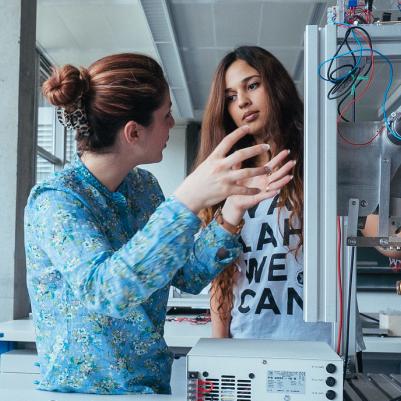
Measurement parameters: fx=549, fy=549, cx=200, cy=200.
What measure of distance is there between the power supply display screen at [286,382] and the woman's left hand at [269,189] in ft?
0.98

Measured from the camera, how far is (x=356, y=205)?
3.00 ft

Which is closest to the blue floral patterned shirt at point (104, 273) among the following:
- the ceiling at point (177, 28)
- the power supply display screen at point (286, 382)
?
the power supply display screen at point (286, 382)

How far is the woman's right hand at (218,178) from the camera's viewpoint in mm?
816

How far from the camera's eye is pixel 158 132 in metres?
1.14

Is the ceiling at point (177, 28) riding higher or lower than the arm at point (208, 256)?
higher

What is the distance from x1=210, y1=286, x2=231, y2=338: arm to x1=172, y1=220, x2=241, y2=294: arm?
0.67 feet

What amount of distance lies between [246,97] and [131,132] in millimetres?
454

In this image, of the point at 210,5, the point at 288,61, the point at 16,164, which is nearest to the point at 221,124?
the point at 16,164

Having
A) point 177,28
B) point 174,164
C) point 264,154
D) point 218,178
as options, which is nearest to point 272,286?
point 264,154

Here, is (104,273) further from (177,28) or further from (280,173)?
(177,28)

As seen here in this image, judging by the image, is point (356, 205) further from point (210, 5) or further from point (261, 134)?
point (210, 5)

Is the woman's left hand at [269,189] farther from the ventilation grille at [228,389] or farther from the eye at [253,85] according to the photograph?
the eye at [253,85]

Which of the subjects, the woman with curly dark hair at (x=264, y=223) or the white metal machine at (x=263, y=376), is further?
the woman with curly dark hair at (x=264, y=223)

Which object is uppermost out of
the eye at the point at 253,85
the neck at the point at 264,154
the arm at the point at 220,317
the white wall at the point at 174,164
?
the white wall at the point at 174,164
